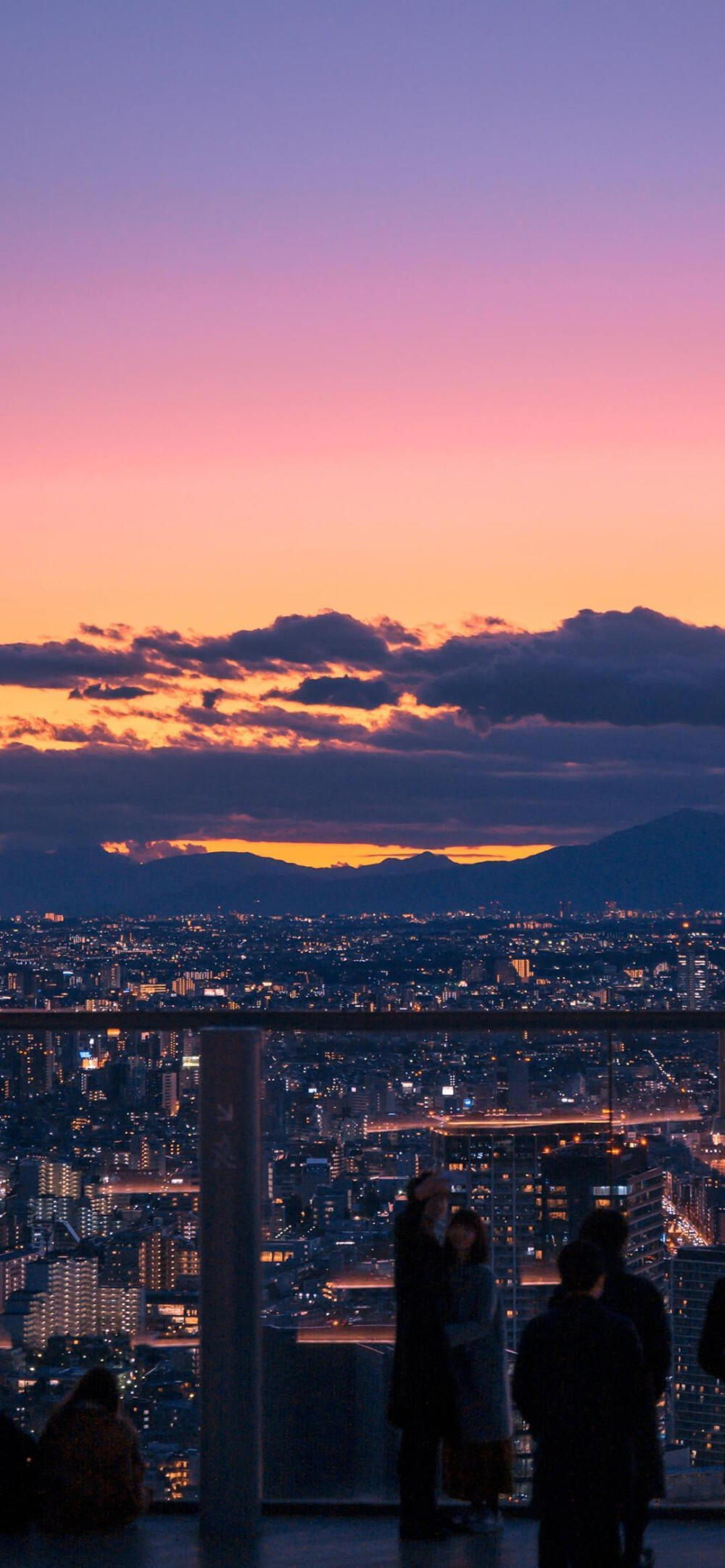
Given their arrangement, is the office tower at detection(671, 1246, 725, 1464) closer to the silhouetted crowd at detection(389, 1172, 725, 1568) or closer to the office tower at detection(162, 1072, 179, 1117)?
the silhouetted crowd at detection(389, 1172, 725, 1568)

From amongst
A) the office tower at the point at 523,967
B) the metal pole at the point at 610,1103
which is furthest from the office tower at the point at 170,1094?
the office tower at the point at 523,967

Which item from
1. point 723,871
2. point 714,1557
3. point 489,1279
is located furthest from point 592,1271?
point 723,871

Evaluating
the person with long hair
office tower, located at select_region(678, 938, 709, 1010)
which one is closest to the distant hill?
office tower, located at select_region(678, 938, 709, 1010)

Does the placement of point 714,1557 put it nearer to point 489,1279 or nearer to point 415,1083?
point 489,1279

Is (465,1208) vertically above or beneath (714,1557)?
above

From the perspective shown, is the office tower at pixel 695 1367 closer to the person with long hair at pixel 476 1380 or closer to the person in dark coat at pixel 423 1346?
the person with long hair at pixel 476 1380

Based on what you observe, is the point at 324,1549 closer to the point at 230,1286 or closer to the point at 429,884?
the point at 230,1286
